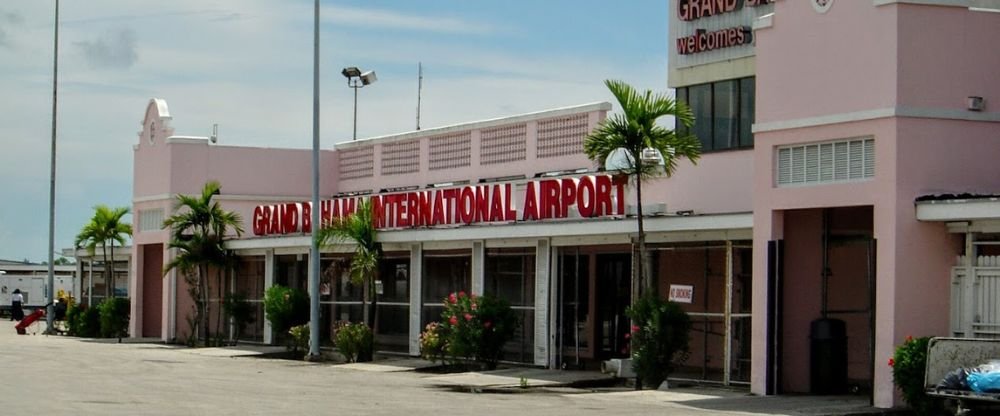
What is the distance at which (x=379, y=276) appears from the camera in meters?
40.8

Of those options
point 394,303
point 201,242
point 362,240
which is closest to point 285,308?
point 394,303

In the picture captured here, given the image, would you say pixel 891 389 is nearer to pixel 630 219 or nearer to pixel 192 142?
pixel 630 219

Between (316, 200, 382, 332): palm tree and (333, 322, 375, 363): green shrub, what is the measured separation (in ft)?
1.77

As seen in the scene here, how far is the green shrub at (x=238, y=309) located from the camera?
45812mm

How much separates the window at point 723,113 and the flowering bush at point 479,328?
210 inches

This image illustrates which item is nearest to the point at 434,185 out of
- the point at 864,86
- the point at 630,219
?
the point at 630,219

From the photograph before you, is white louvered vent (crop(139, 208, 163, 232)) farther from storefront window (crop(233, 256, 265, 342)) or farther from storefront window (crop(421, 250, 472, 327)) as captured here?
storefront window (crop(421, 250, 472, 327))

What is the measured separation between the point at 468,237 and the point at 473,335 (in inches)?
118

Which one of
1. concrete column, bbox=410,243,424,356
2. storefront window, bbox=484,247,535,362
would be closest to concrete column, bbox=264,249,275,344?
concrete column, bbox=410,243,424,356

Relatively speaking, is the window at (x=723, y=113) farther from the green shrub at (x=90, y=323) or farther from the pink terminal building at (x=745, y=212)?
the green shrub at (x=90, y=323)

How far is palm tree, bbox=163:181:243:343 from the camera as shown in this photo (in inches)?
1806

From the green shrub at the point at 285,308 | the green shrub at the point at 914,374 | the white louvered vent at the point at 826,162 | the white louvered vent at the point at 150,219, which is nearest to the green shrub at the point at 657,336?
the white louvered vent at the point at 826,162

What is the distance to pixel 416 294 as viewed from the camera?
3828 centimetres

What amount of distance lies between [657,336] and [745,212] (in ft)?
8.50
